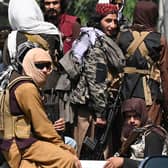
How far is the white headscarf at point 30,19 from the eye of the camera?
667 cm

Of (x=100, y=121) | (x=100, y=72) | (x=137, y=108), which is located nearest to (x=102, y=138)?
(x=100, y=121)

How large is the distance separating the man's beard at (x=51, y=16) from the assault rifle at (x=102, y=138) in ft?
3.16

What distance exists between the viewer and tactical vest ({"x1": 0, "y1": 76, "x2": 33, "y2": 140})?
550cm

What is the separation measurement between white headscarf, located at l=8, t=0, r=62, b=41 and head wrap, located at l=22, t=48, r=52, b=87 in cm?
89

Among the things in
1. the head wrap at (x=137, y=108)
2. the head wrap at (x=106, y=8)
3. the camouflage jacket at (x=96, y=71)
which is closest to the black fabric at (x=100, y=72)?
the camouflage jacket at (x=96, y=71)

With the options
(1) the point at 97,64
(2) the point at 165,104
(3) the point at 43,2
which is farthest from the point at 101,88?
(3) the point at 43,2

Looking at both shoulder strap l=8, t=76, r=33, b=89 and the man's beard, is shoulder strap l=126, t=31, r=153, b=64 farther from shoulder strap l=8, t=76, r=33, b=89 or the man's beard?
shoulder strap l=8, t=76, r=33, b=89

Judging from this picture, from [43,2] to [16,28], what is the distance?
540 mm

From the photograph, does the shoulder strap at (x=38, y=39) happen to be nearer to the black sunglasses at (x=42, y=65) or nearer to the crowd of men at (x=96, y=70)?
the crowd of men at (x=96, y=70)

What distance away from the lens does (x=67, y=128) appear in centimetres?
683

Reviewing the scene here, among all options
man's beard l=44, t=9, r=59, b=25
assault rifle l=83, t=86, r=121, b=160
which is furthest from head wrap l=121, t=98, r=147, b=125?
man's beard l=44, t=9, r=59, b=25

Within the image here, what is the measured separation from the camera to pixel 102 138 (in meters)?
6.75

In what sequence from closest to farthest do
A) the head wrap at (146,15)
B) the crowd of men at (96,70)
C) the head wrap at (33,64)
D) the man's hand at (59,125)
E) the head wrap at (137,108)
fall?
1. the head wrap at (33,64)
2. the head wrap at (137,108)
3. the man's hand at (59,125)
4. the crowd of men at (96,70)
5. the head wrap at (146,15)

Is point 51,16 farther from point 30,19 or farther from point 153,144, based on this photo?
point 153,144
